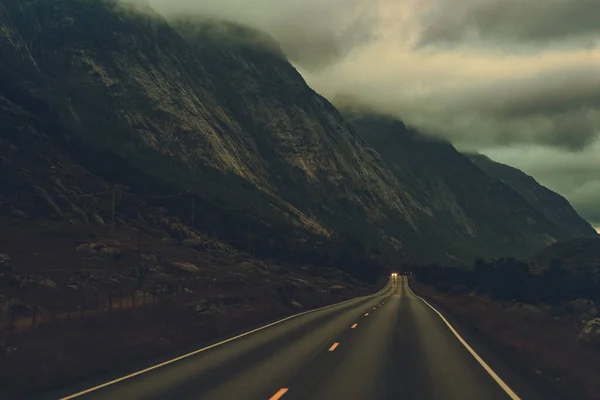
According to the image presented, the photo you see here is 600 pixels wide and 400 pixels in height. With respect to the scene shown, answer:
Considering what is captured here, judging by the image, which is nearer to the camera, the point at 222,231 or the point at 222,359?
the point at 222,359

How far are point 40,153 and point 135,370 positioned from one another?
108m

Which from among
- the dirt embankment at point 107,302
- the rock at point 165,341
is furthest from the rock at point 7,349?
the rock at point 165,341

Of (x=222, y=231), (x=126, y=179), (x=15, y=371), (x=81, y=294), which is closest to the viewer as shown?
(x=15, y=371)

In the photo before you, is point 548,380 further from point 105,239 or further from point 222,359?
point 105,239

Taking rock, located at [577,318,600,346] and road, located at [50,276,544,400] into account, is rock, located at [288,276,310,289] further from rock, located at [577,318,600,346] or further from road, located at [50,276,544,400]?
road, located at [50,276,544,400]

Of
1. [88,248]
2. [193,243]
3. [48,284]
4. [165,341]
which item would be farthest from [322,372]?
[193,243]

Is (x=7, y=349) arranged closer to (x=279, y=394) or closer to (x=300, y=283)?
(x=279, y=394)

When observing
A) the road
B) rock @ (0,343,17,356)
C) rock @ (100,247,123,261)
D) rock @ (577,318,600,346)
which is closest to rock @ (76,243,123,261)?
rock @ (100,247,123,261)

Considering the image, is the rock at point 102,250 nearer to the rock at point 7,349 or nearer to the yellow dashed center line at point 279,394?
the rock at point 7,349

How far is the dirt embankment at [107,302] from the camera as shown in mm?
15750

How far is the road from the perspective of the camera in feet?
38.9

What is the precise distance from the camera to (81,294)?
51.7 meters

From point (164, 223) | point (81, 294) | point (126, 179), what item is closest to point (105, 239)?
point (164, 223)

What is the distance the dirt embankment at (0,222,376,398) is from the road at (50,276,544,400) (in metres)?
1.85
